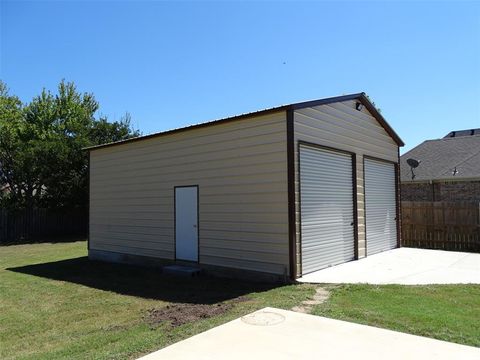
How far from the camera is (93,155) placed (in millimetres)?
12938

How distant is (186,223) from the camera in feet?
32.2

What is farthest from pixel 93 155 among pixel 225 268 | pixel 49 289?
pixel 225 268

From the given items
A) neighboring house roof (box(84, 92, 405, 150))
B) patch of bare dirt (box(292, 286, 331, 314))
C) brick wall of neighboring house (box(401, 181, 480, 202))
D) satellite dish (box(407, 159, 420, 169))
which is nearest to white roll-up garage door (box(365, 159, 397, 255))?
neighboring house roof (box(84, 92, 405, 150))

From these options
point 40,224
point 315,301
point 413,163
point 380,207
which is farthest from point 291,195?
point 40,224

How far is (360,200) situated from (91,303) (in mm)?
7154

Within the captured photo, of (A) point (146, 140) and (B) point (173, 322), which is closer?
(B) point (173, 322)

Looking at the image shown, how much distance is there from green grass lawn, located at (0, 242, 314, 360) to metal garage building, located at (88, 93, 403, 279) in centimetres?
84

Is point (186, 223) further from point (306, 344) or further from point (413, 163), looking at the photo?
point (413, 163)

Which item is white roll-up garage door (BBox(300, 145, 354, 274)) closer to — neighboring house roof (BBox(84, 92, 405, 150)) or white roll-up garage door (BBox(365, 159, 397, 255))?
neighboring house roof (BBox(84, 92, 405, 150))

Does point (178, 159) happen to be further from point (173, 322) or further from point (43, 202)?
point (43, 202)

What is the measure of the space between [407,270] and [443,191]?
1216 centimetres

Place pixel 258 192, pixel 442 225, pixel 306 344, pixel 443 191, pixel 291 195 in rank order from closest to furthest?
pixel 306 344, pixel 291 195, pixel 258 192, pixel 442 225, pixel 443 191

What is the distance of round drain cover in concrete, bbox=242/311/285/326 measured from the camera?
514cm

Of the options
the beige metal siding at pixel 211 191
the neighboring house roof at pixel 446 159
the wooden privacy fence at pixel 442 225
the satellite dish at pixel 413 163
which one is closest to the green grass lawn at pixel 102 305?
the beige metal siding at pixel 211 191
